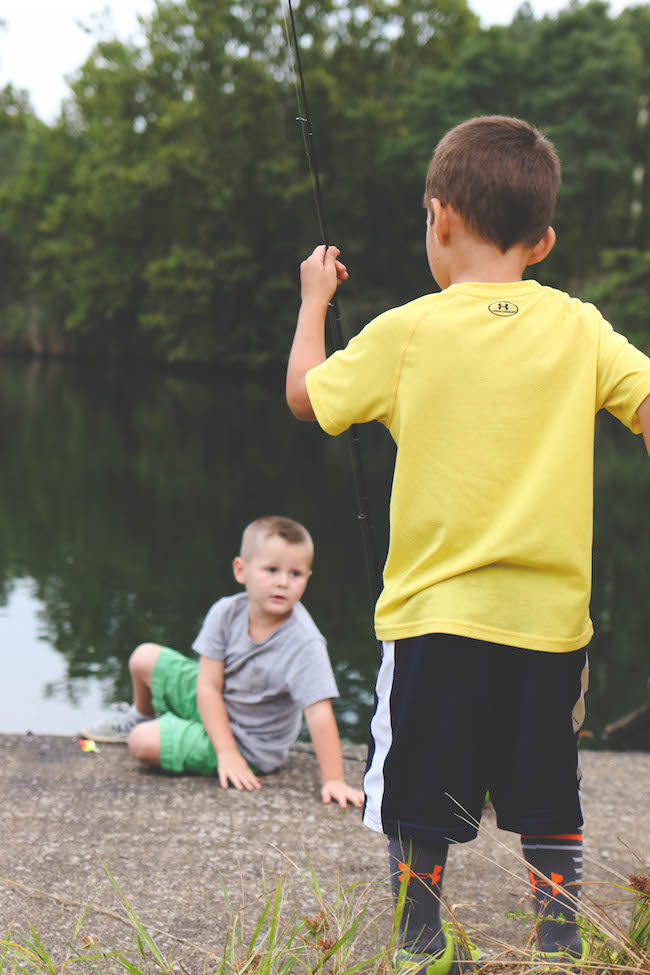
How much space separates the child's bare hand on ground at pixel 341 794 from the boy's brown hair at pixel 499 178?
203 centimetres

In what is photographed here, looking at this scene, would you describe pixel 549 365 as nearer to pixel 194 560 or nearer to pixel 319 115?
pixel 194 560

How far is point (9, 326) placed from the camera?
172 ft

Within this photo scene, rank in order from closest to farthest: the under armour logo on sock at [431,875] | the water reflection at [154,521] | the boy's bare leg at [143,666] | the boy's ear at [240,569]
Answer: the under armour logo on sock at [431,875], the boy's ear at [240,569], the boy's bare leg at [143,666], the water reflection at [154,521]

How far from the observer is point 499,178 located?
2.01m

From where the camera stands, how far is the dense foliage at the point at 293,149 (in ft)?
98.1

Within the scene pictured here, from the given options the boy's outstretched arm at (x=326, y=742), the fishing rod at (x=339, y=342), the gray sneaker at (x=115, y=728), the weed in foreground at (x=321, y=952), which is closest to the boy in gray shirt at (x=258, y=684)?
the boy's outstretched arm at (x=326, y=742)

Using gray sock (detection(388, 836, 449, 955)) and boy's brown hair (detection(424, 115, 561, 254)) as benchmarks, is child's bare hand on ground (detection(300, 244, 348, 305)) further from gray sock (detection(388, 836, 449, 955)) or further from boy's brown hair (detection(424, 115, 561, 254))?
gray sock (detection(388, 836, 449, 955))

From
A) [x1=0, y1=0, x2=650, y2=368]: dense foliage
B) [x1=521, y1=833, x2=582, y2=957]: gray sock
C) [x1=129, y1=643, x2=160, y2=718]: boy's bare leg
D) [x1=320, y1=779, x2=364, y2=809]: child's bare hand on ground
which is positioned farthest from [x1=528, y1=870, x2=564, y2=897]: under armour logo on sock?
[x1=0, y1=0, x2=650, y2=368]: dense foliage

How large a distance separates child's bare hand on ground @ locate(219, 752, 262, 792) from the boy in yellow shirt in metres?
1.56

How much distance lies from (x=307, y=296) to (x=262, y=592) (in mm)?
1603

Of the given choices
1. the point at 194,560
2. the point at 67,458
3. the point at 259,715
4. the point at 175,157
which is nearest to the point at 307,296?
the point at 259,715

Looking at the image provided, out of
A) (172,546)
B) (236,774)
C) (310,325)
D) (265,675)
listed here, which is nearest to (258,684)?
(265,675)

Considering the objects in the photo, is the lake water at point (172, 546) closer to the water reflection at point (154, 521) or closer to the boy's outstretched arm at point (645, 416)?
the water reflection at point (154, 521)

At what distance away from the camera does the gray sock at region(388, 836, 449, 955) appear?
2115mm
